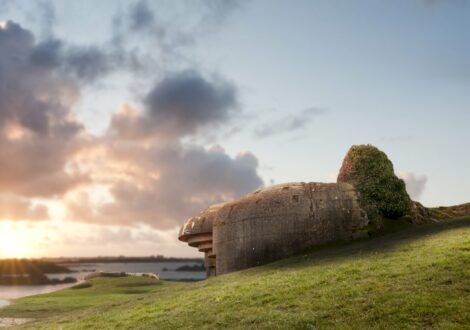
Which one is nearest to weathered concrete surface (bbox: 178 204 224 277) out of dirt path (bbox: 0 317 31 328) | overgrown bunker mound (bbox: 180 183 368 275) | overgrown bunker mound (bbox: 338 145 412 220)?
overgrown bunker mound (bbox: 180 183 368 275)

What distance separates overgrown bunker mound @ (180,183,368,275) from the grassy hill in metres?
0.77

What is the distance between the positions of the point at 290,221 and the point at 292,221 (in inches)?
2.8

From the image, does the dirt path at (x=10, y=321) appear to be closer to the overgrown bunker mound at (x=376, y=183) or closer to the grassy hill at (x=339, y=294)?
the grassy hill at (x=339, y=294)

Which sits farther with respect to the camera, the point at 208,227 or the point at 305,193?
the point at 208,227

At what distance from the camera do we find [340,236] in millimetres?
21750

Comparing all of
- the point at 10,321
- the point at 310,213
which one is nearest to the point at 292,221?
the point at 310,213

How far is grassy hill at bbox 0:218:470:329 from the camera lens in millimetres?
12555

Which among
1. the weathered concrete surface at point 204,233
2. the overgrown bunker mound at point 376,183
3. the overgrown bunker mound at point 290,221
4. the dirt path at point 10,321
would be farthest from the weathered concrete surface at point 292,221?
the dirt path at point 10,321

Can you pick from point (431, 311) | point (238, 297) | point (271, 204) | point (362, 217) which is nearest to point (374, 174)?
point (362, 217)

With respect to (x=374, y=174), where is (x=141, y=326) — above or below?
below

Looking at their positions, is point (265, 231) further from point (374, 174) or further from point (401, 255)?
point (401, 255)

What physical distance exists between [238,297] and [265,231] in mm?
6384

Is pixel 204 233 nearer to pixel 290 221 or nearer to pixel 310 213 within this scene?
pixel 290 221

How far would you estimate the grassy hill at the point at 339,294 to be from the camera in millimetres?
12555
